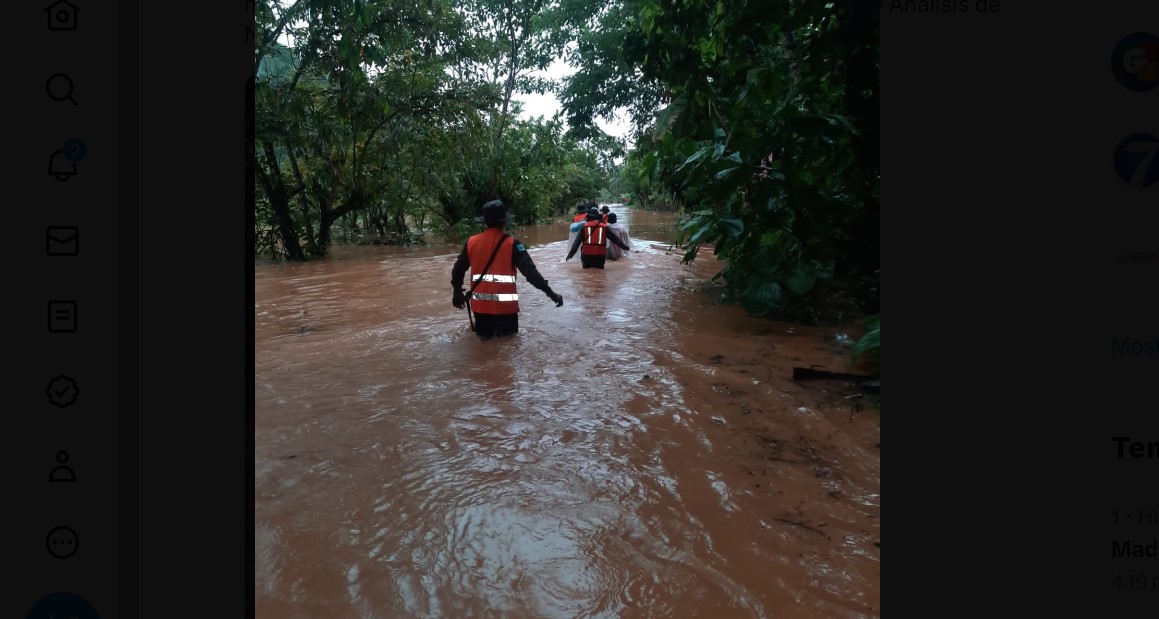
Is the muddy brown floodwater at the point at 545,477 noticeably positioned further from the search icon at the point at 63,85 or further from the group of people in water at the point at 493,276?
the group of people in water at the point at 493,276

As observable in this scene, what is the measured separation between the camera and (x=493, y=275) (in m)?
4.38

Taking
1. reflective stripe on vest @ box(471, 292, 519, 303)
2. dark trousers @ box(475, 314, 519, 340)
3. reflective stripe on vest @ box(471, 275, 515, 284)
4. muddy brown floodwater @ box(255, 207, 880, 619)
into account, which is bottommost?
muddy brown floodwater @ box(255, 207, 880, 619)

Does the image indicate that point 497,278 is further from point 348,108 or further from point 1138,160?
point 1138,160

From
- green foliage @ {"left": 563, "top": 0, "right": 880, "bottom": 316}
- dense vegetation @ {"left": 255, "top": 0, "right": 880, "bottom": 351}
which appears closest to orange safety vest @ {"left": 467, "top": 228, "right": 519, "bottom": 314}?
dense vegetation @ {"left": 255, "top": 0, "right": 880, "bottom": 351}

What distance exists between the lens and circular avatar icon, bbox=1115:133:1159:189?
522 mm

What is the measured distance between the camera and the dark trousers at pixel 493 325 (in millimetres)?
4551

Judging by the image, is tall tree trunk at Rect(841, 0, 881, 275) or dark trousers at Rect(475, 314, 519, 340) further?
dark trousers at Rect(475, 314, 519, 340)

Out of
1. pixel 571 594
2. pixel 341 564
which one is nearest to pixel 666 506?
pixel 571 594

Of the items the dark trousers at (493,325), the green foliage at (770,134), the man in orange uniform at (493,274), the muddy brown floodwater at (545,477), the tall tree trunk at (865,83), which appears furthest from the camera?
the dark trousers at (493,325)

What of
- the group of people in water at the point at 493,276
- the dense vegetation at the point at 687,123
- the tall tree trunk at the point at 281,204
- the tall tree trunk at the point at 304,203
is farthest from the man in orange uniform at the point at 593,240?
the tall tree trunk at the point at 281,204

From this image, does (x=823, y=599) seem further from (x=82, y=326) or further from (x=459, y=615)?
(x=82, y=326)

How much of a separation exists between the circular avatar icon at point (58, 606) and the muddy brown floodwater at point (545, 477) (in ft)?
0.50

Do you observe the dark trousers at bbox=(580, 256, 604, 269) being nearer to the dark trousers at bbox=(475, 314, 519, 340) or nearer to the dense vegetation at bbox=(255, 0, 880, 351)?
the dense vegetation at bbox=(255, 0, 880, 351)

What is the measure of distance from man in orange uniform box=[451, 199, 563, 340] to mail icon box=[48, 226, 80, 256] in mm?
3704
